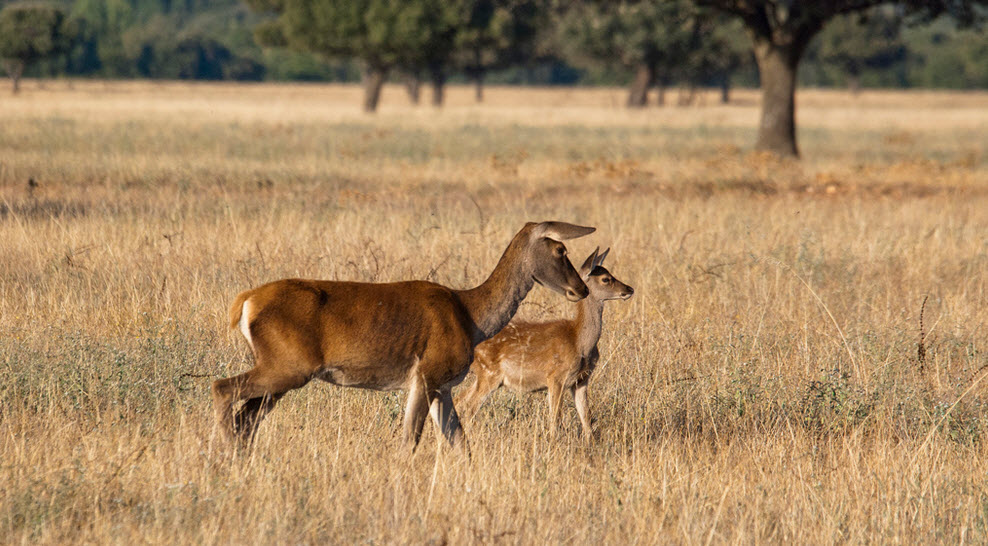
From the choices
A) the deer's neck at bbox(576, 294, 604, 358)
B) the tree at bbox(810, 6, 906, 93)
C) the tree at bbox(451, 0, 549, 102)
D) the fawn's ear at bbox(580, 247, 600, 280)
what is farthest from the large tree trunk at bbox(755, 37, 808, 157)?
the tree at bbox(810, 6, 906, 93)

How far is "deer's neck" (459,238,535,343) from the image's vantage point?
5.15 m

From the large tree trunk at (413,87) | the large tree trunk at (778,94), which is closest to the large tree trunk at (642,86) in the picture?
the large tree trunk at (413,87)

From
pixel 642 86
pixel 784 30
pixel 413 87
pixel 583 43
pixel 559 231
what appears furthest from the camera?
pixel 413 87

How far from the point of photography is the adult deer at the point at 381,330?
468 centimetres

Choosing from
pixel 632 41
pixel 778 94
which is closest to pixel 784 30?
pixel 778 94

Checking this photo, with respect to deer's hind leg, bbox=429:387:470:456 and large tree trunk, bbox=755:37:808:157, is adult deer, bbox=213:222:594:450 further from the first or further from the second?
large tree trunk, bbox=755:37:808:157

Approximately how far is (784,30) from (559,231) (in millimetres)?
20572

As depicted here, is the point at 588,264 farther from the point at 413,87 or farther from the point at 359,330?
the point at 413,87

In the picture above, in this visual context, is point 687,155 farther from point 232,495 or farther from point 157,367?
point 232,495

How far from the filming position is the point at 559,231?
4914 millimetres

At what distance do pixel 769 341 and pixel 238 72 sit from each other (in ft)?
465

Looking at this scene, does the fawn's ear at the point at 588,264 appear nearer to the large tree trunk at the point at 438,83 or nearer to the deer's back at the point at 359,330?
the deer's back at the point at 359,330

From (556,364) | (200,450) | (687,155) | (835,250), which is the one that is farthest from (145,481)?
(687,155)

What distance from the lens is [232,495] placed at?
454 cm
